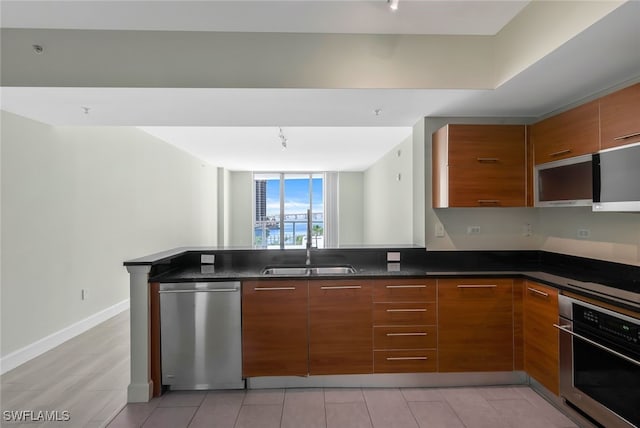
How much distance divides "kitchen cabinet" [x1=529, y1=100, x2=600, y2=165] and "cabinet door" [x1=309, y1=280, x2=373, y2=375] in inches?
70.8

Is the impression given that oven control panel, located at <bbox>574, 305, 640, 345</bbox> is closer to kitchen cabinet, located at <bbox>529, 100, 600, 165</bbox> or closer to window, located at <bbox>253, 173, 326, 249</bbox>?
kitchen cabinet, located at <bbox>529, 100, 600, 165</bbox>

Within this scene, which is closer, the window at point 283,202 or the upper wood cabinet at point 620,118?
the upper wood cabinet at point 620,118

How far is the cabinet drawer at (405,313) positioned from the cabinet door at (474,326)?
85 millimetres

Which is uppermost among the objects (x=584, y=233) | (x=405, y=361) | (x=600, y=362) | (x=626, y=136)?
(x=626, y=136)

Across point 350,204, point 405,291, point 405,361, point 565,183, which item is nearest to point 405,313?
point 405,291

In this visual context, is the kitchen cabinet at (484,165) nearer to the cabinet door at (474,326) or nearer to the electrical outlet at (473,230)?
the electrical outlet at (473,230)

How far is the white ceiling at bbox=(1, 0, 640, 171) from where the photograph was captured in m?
2.00

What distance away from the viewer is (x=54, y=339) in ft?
11.0

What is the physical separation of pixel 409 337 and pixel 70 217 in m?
3.78

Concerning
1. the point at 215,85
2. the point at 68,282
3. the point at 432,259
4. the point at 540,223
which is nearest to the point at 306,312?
the point at 432,259

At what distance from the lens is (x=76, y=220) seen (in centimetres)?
375

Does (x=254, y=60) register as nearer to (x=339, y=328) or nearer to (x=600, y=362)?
(x=339, y=328)

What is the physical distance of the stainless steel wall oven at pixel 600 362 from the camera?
5.57 feet

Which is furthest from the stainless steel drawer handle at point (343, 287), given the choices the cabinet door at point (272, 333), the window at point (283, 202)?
the window at point (283, 202)
